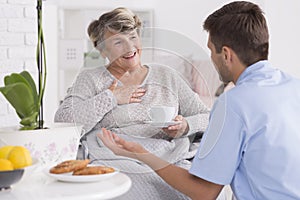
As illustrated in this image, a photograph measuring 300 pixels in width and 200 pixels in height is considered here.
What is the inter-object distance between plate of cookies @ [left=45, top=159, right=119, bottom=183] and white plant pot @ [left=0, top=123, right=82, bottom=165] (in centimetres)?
7

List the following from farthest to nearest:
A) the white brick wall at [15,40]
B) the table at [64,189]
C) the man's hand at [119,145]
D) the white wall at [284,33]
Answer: the white wall at [284,33] → the white brick wall at [15,40] → the man's hand at [119,145] → the table at [64,189]

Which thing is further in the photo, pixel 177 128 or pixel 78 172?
pixel 177 128

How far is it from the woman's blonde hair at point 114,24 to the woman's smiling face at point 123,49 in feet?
0.07

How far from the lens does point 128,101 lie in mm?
1774

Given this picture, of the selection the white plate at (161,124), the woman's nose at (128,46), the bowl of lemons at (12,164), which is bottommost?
the white plate at (161,124)

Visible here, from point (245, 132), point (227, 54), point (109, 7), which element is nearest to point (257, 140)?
point (245, 132)

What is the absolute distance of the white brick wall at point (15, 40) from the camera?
2.61m

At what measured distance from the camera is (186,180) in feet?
5.68

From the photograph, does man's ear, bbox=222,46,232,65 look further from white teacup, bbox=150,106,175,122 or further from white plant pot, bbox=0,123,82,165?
white plant pot, bbox=0,123,82,165

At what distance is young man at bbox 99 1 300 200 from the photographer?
64.1 inches

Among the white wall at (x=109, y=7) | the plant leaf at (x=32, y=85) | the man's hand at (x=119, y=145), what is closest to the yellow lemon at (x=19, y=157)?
the plant leaf at (x=32, y=85)

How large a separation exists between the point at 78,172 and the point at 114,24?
56cm

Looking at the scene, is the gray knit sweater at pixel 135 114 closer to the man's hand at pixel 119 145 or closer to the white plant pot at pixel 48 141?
the man's hand at pixel 119 145

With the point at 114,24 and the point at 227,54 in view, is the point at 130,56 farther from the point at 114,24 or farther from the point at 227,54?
the point at 227,54
